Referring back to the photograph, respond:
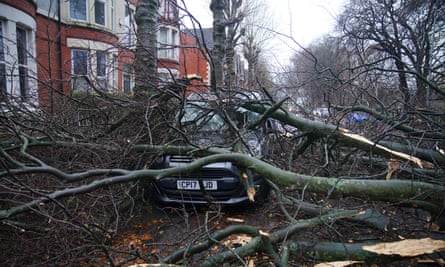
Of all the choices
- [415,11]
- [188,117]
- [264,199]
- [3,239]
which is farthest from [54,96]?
[415,11]

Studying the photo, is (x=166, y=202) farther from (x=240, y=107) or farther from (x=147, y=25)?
(x=147, y=25)

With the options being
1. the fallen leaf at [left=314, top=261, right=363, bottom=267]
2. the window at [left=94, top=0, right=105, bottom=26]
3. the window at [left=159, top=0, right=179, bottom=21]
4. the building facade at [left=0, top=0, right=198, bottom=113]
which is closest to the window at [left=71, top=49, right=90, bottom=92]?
the building facade at [left=0, top=0, right=198, bottom=113]

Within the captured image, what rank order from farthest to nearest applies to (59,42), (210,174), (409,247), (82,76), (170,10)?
1. (59,42)
2. (170,10)
3. (210,174)
4. (82,76)
5. (409,247)

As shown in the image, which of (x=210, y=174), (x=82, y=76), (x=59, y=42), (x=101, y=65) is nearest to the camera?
(x=82, y=76)

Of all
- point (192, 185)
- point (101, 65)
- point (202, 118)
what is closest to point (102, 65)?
point (101, 65)

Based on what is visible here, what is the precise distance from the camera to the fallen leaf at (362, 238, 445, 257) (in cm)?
223

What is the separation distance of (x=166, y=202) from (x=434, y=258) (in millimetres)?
3120

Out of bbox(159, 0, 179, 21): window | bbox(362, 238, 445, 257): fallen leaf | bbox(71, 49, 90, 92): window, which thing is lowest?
bbox(362, 238, 445, 257): fallen leaf

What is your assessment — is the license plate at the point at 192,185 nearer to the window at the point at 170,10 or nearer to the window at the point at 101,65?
the window at the point at 101,65

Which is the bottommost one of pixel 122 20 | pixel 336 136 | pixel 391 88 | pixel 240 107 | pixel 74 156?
pixel 74 156

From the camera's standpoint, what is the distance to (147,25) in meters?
5.20

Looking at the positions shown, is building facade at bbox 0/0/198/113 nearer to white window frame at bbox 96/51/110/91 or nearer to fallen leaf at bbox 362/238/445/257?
white window frame at bbox 96/51/110/91

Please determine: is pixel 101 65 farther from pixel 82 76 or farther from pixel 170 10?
pixel 170 10

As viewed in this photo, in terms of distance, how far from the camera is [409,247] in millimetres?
2312
